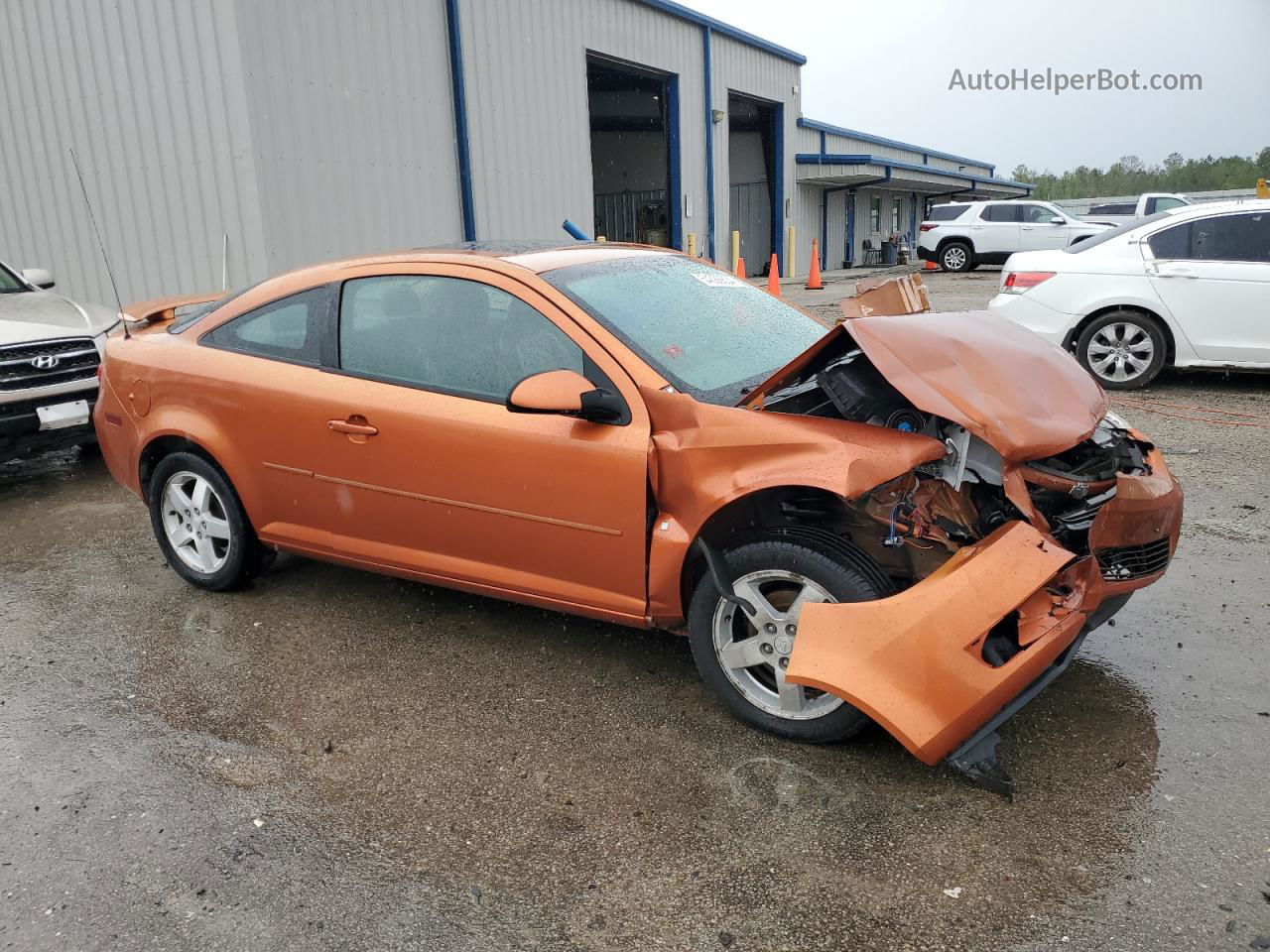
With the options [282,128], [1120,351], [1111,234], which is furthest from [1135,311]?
[282,128]

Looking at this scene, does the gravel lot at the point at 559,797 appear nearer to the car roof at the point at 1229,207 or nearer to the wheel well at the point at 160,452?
the wheel well at the point at 160,452

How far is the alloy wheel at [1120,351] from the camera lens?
312 inches

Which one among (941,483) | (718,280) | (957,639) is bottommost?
(957,639)

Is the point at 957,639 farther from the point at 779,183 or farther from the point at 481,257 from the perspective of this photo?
the point at 779,183

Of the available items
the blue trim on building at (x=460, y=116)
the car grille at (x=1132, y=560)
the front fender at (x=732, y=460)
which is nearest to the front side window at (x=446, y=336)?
the front fender at (x=732, y=460)

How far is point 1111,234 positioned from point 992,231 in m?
16.2

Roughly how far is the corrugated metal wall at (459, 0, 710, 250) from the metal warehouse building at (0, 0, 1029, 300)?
0.03 meters

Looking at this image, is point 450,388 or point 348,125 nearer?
point 450,388

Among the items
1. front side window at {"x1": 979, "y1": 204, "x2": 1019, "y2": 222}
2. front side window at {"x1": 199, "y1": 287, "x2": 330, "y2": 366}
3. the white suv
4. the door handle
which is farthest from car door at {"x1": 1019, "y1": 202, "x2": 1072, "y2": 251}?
the door handle

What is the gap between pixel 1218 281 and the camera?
7523mm

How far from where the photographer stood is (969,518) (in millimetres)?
2814

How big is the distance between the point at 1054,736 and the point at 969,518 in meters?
0.79

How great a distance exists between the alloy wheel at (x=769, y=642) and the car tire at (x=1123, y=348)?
19.7 ft

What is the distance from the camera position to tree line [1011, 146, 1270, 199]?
217ft
